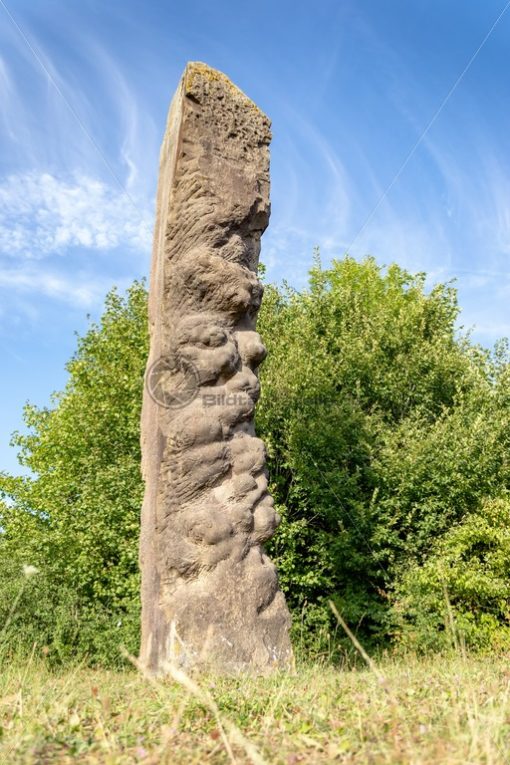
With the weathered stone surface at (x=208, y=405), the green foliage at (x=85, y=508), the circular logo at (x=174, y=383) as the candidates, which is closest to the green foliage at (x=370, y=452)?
the green foliage at (x=85, y=508)

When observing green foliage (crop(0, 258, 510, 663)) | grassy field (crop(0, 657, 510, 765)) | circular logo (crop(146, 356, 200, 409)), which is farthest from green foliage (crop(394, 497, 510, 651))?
grassy field (crop(0, 657, 510, 765))

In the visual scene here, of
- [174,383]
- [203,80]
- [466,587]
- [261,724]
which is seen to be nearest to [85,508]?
[466,587]

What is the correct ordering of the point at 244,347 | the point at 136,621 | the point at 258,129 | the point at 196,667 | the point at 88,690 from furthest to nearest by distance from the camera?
the point at 136,621 → the point at 258,129 → the point at 244,347 → the point at 196,667 → the point at 88,690

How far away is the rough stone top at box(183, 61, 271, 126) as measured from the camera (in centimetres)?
706

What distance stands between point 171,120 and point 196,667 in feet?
18.4

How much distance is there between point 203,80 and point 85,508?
30.6 ft

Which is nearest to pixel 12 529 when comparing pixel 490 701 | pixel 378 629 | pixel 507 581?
pixel 378 629

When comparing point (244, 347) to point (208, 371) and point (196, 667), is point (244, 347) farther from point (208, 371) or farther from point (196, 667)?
point (196, 667)

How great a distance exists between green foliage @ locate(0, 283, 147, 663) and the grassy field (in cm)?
774

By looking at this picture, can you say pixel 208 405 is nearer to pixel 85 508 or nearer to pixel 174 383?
pixel 174 383

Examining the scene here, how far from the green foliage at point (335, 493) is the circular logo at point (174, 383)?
6.00 meters

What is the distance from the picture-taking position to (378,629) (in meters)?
12.6

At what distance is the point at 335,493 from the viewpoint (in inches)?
525

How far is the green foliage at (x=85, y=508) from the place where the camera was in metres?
12.8
